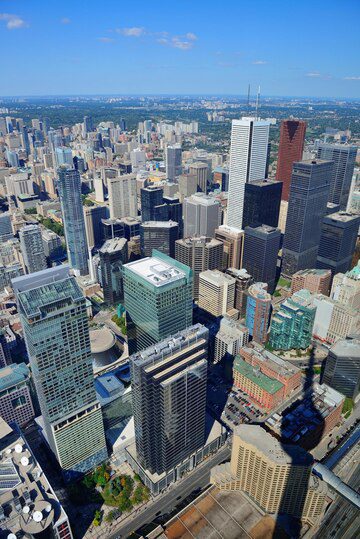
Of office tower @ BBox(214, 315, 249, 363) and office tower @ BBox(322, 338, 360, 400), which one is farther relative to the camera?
office tower @ BBox(214, 315, 249, 363)

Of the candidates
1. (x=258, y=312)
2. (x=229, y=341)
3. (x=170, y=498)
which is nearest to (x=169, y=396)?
(x=170, y=498)

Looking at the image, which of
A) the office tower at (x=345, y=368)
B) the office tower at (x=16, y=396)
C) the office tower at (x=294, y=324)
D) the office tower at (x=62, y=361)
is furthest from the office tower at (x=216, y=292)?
the office tower at (x=16, y=396)

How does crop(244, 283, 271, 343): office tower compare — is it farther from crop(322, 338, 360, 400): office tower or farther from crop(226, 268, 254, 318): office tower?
crop(322, 338, 360, 400): office tower

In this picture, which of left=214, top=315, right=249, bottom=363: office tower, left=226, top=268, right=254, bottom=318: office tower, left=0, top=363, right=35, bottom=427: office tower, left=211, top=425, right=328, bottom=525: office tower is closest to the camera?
left=211, top=425, right=328, bottom=525: office tower

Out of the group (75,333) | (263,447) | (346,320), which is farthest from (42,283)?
(346,320)

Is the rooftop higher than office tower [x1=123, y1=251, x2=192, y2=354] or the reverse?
the reverse

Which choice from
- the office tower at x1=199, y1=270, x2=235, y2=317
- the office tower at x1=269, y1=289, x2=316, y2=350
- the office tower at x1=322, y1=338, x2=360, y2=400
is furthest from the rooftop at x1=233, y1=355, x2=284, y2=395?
the office tower at x1=199, y1=270, x2=235, y2=317

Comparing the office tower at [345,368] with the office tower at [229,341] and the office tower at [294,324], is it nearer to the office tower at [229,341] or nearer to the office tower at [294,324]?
the office tower at [294,324]

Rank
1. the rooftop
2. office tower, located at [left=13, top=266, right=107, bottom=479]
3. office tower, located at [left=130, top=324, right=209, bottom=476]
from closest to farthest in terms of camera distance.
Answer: office tower, located at [left=13, top=266, right=107, bottom=479] → office tower, located at [left=130, top=324, right=209, bottom=476] → the rooftop
